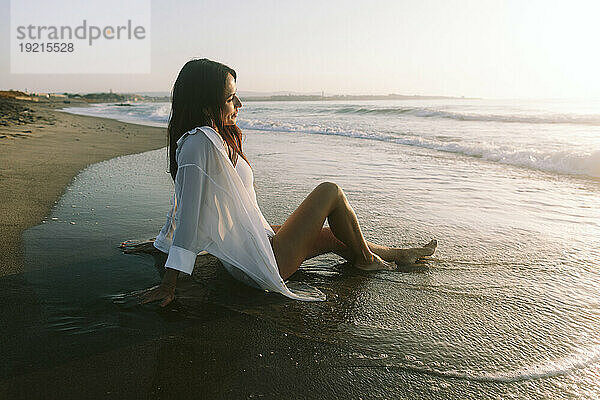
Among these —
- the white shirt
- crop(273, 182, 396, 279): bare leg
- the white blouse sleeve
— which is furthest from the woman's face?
crop(273, 182, 396, 279): bare leg

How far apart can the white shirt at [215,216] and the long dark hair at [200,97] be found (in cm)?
12

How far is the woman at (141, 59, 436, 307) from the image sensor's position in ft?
7.95

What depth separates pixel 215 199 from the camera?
8.16 feet

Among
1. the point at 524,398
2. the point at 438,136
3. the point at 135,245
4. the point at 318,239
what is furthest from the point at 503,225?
the point at 438,136

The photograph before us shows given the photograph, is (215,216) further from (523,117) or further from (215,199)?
(523,117)

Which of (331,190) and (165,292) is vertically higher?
(331,190)

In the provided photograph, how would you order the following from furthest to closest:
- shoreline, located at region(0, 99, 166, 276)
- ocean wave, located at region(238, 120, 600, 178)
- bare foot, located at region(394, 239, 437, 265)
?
ocean wave, located at region(238, 120, 600, 178) < shoreline, located at region(0, 99, 166, 276) < bare foot, located at region(394, 239, 437, 265)

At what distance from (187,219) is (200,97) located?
678 mm

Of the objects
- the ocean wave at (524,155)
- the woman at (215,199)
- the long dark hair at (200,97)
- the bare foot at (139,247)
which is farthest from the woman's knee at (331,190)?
the ocean wave at (524,155)

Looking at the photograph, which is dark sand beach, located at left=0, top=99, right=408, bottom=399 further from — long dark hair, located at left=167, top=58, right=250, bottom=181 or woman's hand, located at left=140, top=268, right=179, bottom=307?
long dark hair, located at left=167, top=58, right=250, bottom=181

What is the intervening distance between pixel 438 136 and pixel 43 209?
37.9 ft

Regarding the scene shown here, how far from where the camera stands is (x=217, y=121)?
2590 millimetres

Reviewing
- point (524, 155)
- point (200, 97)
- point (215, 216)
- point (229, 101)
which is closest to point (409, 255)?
point (215, 216)

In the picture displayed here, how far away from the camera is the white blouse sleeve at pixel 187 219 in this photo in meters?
2.41
